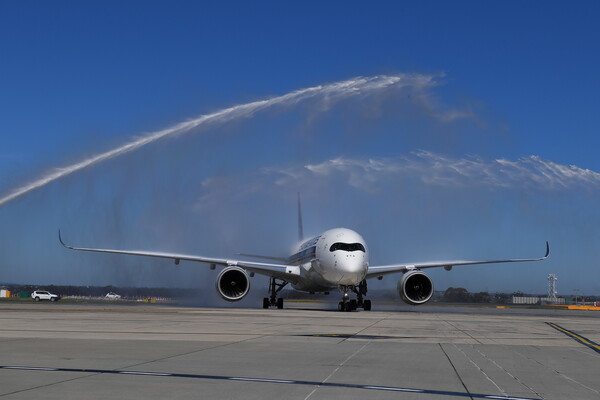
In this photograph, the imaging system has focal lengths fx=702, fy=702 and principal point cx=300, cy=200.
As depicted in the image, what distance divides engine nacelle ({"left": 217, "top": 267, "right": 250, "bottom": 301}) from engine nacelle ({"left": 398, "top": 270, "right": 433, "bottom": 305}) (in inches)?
388

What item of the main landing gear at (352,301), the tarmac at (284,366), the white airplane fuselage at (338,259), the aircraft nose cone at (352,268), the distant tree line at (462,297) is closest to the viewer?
the tarmac at (284,366)

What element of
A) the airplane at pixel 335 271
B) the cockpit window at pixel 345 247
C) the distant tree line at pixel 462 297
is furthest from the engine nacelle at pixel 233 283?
the distant tree line at pixel 462 297

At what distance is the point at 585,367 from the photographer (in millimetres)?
13688

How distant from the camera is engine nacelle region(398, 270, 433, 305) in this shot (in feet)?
146

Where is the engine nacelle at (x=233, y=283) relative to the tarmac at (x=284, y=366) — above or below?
above

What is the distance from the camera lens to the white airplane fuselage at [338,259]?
4241cm

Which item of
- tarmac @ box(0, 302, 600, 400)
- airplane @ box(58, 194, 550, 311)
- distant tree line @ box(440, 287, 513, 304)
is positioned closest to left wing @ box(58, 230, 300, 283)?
airplane @ box(58, 194, 550, 311)

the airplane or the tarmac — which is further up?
the airplane

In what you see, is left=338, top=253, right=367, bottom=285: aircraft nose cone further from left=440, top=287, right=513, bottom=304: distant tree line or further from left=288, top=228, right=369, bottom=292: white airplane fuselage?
left=440, top=287, right=513, bottom=304: distant tree line

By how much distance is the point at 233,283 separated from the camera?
45094mm

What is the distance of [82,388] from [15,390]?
843 mm

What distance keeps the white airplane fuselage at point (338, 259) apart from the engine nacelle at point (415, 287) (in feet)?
8.75

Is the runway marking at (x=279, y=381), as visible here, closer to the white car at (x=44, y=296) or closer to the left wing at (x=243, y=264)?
the left wing at (x=243, y=264)

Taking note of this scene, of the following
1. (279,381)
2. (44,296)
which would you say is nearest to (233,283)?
(279,381)
